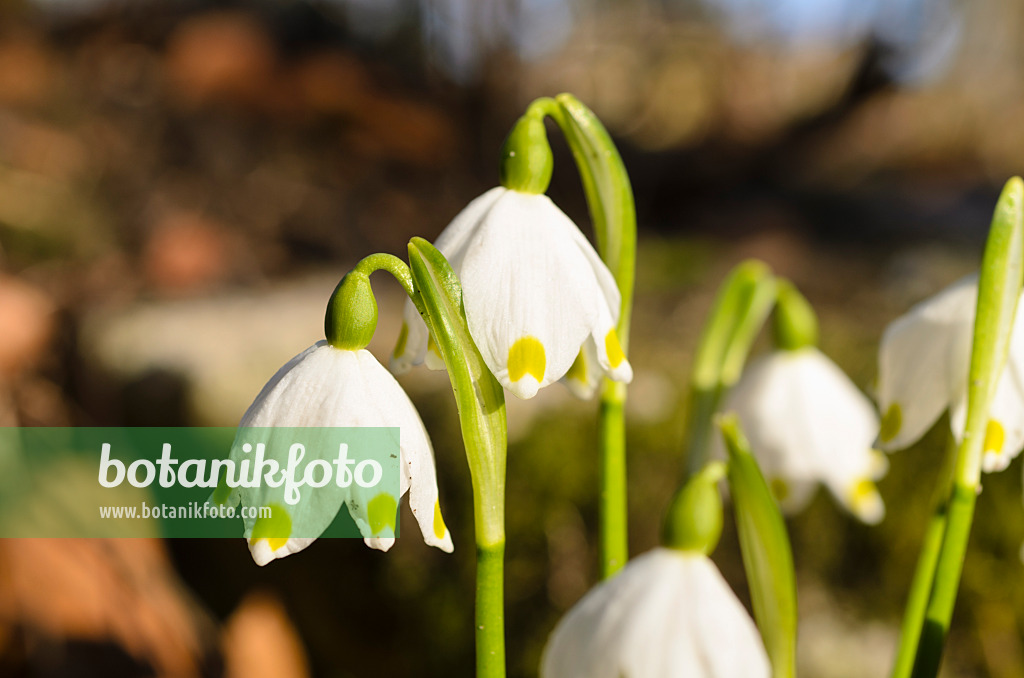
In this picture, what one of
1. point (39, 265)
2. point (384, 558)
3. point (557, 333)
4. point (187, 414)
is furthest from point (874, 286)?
point (39, 265)

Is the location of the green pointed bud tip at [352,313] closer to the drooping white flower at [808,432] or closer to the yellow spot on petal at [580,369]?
the yellow spot on petal at [580,369]

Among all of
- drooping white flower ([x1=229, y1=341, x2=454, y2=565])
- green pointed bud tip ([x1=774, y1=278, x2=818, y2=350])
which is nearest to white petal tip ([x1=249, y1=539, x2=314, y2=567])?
drooping white flower ([x1=229, y1=341, x2=454, y2=565])

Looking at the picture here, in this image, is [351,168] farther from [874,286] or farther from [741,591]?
[741,591]

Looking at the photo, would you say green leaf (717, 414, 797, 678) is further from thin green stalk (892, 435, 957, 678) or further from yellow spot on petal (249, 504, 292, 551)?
yellow spot on petal (249, 504, 292, 551)

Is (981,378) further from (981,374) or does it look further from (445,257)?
(445,257)

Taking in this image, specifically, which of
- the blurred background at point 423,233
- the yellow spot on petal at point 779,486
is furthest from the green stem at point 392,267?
the blurred background at point 423,233
